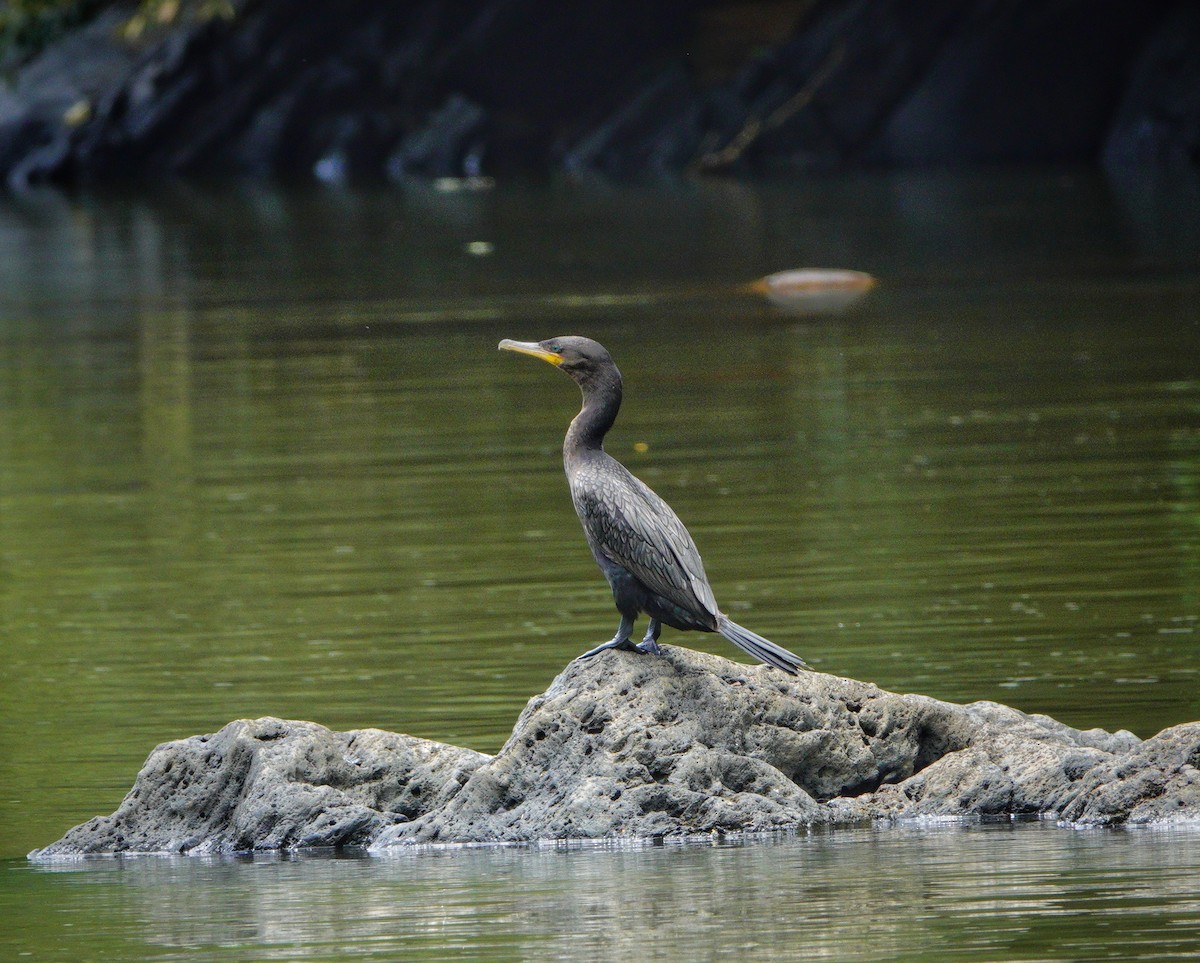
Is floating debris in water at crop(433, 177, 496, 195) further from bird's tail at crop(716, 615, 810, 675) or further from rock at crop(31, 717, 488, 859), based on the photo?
bird's tail at crop(716, 615, 810, 675)

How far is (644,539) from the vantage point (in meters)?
8.21

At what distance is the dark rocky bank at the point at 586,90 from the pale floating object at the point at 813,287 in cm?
2434

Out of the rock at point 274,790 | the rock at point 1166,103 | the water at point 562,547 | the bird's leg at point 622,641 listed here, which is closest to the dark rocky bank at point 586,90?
the rock at point 1166,103

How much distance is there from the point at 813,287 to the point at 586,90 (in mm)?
35609

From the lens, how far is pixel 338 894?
754 centimetres

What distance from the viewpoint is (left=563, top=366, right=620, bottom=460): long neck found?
849cm

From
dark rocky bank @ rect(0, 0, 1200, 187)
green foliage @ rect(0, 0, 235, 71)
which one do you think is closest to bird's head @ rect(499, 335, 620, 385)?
dark rocky bank @ rect(0, 0, 1200, 187)

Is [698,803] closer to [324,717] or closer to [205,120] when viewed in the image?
[324,717]

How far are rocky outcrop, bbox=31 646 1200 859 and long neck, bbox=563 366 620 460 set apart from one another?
0.74 metres

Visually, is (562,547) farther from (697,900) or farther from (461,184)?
(461,184)

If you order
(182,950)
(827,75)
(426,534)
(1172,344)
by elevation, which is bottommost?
(182,950)

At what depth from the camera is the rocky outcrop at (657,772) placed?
8062mm

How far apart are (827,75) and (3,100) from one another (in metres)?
22.2

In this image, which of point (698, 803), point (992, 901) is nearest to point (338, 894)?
point (698, 803)
